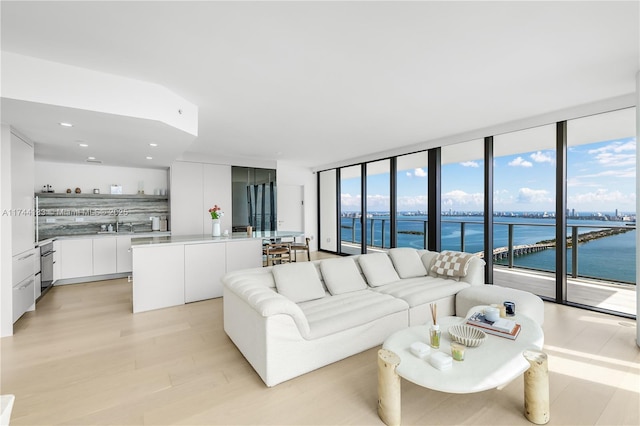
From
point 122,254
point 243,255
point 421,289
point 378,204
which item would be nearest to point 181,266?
point 243,255

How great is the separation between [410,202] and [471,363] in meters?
4.74

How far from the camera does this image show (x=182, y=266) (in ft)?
13.1

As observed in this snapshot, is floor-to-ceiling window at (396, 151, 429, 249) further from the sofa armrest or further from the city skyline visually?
the sofa armrest

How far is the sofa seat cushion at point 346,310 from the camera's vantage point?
2.36 metres

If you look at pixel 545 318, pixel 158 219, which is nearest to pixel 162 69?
pixel 158 219

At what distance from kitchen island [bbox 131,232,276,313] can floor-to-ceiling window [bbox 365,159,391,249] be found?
344 centimetres

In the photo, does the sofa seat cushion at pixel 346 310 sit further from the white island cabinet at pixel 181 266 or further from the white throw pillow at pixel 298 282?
the white island cabinet at pixel 181 266

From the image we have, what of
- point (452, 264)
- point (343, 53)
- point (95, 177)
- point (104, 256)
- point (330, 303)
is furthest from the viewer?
point (95, 177)

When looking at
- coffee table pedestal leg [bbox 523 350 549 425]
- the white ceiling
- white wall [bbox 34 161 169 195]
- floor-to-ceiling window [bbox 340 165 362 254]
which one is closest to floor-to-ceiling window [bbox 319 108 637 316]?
floor-to-ceiling window [bbox 340 165 362 254]

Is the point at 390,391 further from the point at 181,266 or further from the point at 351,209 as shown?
the point at 351,209

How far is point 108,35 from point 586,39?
3494 mm

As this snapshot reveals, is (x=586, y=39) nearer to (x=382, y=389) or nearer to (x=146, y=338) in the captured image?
(x=382, y=389)

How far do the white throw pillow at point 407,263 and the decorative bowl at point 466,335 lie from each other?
1556 millimetres

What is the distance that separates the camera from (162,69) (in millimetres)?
2521
